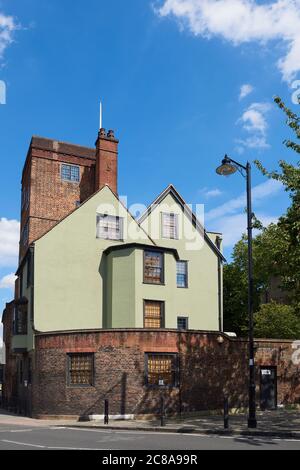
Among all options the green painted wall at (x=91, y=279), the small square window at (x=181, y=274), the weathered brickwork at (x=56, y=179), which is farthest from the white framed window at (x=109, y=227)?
the weathered brickwork at (x=56, y=179)

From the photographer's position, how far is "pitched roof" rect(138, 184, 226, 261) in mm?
36125

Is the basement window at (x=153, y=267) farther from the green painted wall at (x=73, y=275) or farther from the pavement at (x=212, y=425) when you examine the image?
the pavement at (x=212, y=425)

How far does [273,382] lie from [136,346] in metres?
7.38

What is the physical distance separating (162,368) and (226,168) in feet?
32.4

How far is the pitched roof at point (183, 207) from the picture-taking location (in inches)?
1422

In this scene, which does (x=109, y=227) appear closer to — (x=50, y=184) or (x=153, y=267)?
(x=153, y=267)

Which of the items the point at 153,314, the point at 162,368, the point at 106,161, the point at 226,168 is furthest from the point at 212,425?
the point at 106,161

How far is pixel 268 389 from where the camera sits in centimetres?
2698

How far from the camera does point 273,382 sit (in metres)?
27.2

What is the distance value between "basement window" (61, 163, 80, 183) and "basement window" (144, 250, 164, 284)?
47.1ft

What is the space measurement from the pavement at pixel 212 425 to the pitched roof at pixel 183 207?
14229mm
